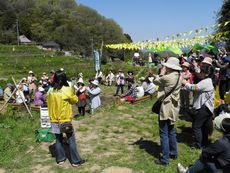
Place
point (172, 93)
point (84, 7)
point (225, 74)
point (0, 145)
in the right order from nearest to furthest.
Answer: point (172, 93), point (0, 145), point (225, 74), point (84, 7)

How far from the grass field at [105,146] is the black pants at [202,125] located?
31cm

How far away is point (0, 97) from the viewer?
16078 millimetres

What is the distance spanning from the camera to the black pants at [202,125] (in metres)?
6.43

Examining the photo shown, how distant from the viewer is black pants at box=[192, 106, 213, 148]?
6430 millimetres

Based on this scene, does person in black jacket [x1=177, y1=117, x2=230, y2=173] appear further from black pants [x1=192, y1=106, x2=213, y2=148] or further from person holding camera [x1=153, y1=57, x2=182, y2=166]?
black pants [x1=192, y1=106, x2=213, y2=148]

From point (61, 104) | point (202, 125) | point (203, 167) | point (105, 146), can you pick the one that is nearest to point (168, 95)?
point (202, 125)

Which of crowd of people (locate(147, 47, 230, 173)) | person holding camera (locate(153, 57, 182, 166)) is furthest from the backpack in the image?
person holding camera (locate(153, 57, 182, 166))

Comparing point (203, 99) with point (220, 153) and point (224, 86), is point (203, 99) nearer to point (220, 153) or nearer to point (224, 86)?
point (220, 153)

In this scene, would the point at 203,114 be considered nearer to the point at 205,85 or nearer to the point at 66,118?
the point at 205,85

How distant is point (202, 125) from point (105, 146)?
209cm

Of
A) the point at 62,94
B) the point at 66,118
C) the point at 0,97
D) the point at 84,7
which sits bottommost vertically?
the point at 0,97

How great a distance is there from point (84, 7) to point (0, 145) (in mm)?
115485

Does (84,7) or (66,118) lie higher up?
(84,7)

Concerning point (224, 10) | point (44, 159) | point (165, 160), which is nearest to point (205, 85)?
point (165, 160)
